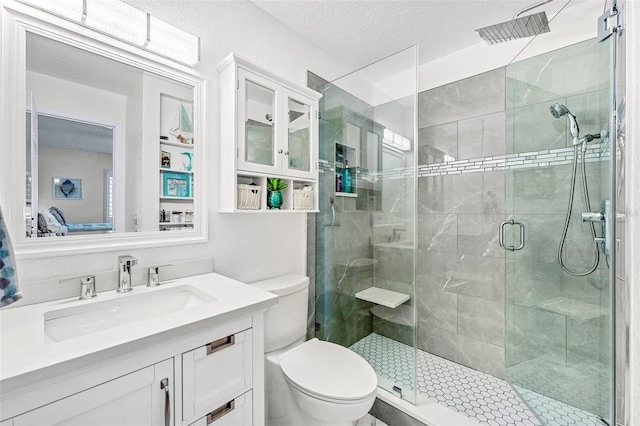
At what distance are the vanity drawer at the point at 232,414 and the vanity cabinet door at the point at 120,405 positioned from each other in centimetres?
14

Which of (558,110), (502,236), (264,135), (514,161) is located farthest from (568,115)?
(264,135)

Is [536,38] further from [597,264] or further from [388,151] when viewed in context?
[597,264]

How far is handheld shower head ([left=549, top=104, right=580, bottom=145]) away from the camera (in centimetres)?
133

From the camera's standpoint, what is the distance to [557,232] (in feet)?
4.80

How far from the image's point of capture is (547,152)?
152 cm

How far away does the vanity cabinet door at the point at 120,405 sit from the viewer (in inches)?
25.9

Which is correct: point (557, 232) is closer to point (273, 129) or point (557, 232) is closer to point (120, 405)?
point (273, 129)

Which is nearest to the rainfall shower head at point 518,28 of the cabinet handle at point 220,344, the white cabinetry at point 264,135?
the white cabinetry at point 264,135

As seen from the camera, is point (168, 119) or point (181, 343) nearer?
point (181, 343)

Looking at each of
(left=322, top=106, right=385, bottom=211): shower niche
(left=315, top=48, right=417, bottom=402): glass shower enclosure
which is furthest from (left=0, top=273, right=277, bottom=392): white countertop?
(left=322, top=106, right=385, bottom=211): shower niche

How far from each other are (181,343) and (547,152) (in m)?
1.96

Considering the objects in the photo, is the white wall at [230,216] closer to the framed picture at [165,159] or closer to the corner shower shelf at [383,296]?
the framed picture at [165,159]

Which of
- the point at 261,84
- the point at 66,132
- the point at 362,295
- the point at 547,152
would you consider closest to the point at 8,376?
the point at 66,132

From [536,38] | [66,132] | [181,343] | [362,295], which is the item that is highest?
[536,38]
